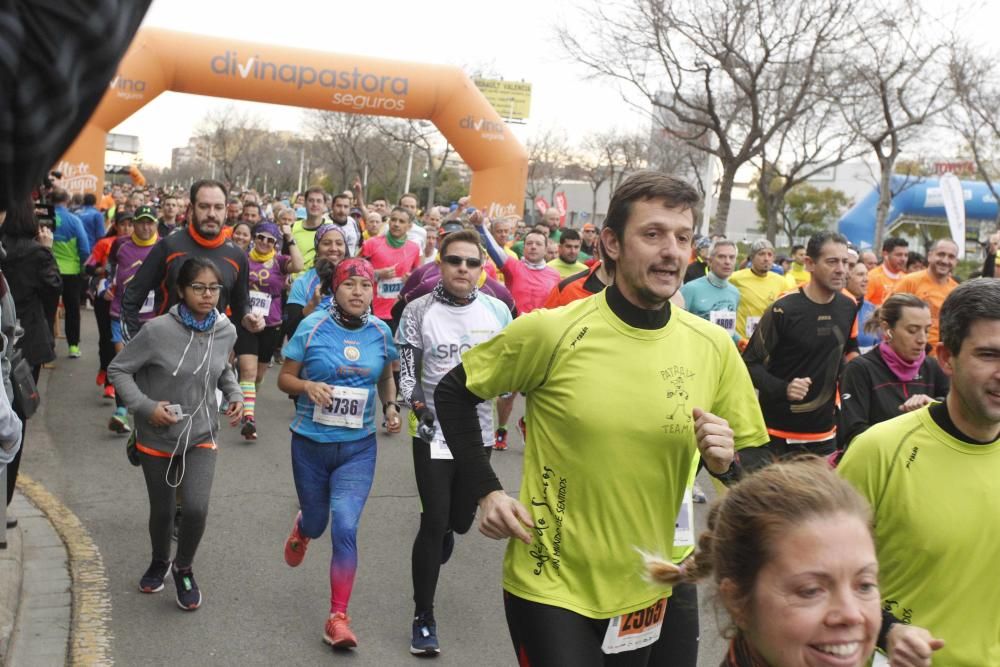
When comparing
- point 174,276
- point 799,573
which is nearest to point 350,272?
point 174,276

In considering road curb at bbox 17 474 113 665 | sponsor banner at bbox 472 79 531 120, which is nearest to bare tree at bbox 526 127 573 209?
sponsor banner at bbox 472 79 531 120

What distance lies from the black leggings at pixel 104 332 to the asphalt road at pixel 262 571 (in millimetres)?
1334

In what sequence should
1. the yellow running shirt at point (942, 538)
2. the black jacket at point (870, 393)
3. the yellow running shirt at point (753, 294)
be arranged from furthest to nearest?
the yellow running shirt at point (753, 294)
the black jacket at point (870, 393)
the yellow running shirt at point (942, 538)

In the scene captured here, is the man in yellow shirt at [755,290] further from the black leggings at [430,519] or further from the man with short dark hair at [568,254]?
the black leggings at [430,519]

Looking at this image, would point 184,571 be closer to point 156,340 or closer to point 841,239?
point 156,340

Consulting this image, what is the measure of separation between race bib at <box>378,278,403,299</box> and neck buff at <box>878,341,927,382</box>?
6.51 m

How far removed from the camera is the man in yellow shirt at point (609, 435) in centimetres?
299

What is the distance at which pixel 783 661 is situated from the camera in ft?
6.54

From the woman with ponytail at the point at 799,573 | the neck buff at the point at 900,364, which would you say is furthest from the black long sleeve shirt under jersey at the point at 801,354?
the woman with ponytail at the point at 799,573

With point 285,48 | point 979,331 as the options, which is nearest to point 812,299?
point 979,331

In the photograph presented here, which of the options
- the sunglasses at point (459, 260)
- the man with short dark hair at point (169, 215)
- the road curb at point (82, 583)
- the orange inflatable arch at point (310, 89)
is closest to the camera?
the road curb at point (82, 583)

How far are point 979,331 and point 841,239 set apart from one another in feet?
12.3

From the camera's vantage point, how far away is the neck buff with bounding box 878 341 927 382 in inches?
200

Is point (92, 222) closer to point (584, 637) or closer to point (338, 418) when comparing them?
point (338, 418)
